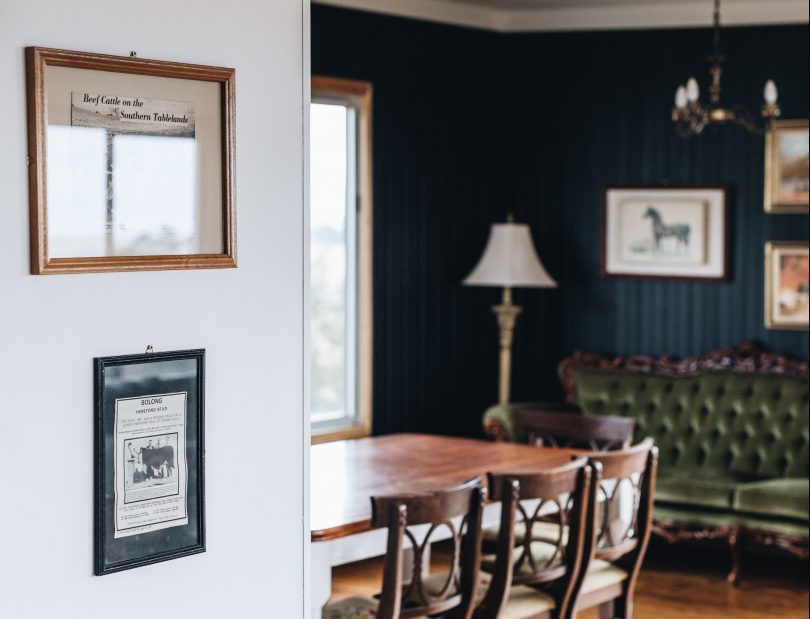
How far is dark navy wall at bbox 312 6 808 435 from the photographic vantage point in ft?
21.3

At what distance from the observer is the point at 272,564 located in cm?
159

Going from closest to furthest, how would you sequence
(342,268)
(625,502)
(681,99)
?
(625,502) → (681,99) → (342,268)

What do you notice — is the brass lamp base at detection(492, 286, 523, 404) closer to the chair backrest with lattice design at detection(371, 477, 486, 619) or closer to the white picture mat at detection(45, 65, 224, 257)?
the chair backrest with lattice design at detection(371, 477, 486, 619)

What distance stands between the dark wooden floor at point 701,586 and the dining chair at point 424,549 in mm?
2098

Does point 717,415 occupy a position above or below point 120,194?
below

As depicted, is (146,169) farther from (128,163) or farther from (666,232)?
(666,232)

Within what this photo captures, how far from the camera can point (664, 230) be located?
22.3 ft

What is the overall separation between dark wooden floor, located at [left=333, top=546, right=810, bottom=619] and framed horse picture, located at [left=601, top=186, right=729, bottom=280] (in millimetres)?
1595

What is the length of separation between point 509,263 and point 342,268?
95 centimetres

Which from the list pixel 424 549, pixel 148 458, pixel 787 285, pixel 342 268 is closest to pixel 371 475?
pixel 424 549

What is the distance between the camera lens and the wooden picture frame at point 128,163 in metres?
1.31

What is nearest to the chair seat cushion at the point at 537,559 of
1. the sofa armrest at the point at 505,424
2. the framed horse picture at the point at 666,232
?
the sofa armrest at the point at 505,424

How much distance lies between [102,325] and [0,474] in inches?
8.0

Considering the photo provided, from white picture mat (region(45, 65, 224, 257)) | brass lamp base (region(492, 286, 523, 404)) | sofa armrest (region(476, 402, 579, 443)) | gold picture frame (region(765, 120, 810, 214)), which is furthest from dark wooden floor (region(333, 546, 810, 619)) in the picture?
white picture mat (region(45, 65, 224, 257))
